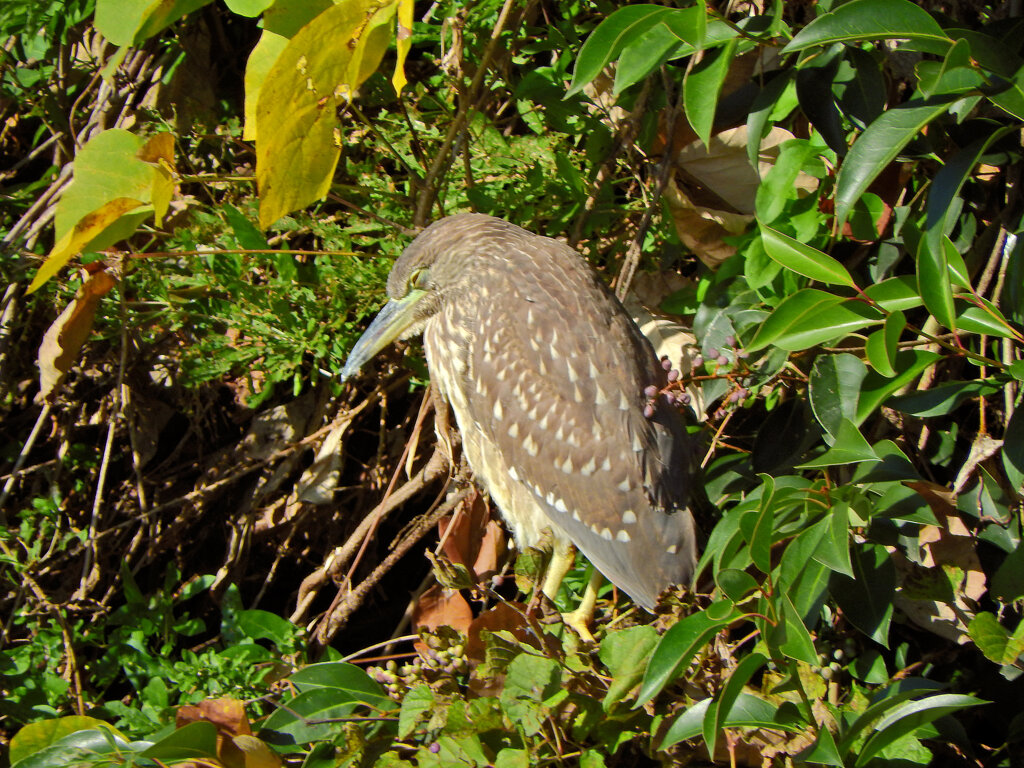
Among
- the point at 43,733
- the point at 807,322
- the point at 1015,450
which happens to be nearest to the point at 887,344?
the point at 807,322

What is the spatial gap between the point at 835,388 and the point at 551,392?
0.83 metres

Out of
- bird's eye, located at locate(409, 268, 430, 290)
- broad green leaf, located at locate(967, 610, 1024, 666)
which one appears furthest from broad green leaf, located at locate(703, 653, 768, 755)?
bird's eye, located at locate(409, 268, 430, 290)

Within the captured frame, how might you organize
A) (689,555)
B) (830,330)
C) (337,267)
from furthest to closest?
(337,267), (689,555), (830,330)

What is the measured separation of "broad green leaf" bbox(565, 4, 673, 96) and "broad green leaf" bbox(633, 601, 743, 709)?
0.90m

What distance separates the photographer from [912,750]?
1.53 metres

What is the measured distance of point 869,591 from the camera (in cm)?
163

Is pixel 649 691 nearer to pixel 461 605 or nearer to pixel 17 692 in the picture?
pixel 461 605

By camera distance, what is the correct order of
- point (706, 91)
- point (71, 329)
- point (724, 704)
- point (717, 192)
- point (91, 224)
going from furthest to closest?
point (717, 192), point (71, 329), point (91, 224), point (706, 91), point (724, 704)

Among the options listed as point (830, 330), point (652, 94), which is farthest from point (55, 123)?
point (830, 330)

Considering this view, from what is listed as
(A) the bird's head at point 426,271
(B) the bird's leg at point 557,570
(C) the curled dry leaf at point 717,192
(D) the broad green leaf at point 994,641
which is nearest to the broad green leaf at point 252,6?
(A) the bird's head at point 426,271

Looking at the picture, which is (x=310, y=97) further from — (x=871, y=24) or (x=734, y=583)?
(x=734, y=583)

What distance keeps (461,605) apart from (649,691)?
104 cm

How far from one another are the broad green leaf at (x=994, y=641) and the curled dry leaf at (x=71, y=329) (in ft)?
7.08

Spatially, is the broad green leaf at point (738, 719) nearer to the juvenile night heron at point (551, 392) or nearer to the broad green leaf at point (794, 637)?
the broad green leaf at point (794, 637)
